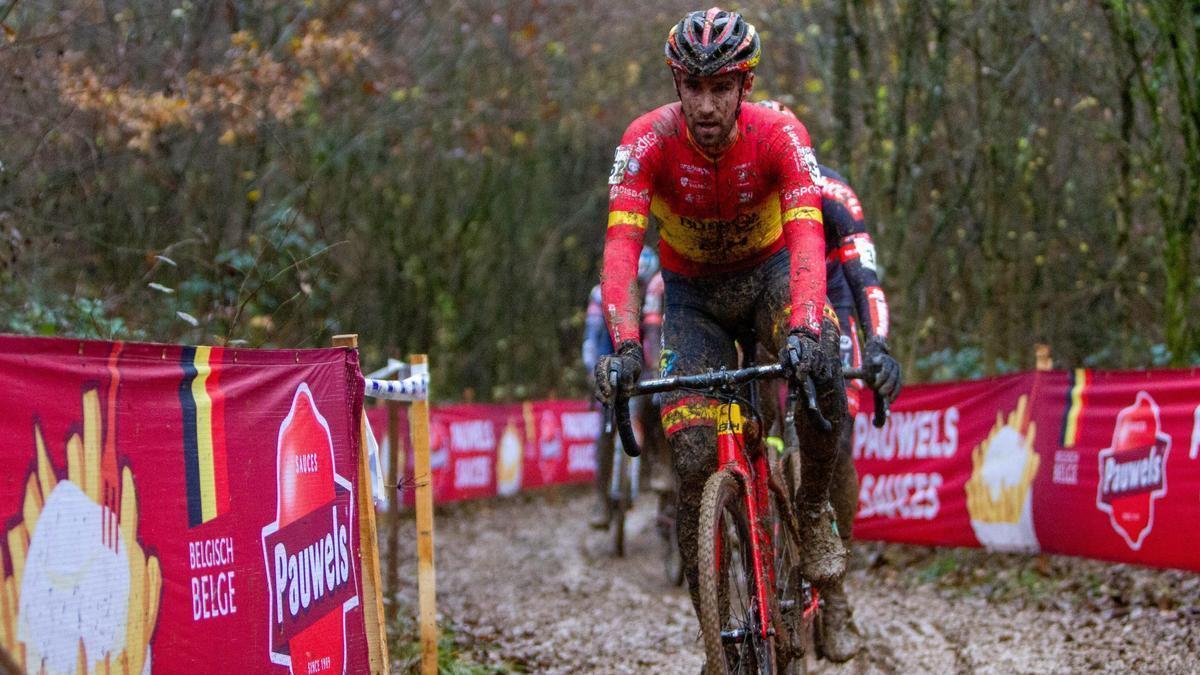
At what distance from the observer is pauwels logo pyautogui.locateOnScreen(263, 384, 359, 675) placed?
4613 mm

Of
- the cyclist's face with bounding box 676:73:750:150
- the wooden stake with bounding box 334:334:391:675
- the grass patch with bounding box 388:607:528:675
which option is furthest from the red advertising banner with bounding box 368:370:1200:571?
the wooden stake with bounding box 334:334:391:675

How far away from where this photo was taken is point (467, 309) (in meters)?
21.6

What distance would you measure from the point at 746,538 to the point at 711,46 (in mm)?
1800

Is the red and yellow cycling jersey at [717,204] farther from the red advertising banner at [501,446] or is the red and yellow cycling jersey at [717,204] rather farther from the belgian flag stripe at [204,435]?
the red advertising banner at [501,446]

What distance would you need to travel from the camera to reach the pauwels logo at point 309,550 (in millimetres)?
4613

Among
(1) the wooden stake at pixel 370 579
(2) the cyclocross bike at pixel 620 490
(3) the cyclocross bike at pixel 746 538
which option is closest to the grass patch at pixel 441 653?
(1) the wooden stake at pixel 370 579

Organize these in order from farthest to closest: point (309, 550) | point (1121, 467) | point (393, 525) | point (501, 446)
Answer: point (501, 446) < point (1121, 467) < point (393, 525) < point (309, 550)

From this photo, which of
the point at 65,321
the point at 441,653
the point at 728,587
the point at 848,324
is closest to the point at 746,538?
the point at 728,587

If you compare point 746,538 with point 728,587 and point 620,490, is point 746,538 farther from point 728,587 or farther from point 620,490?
point 620,490

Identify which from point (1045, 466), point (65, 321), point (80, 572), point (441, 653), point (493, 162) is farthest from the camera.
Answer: point (493, 162)

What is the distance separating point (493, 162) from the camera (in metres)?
20.4

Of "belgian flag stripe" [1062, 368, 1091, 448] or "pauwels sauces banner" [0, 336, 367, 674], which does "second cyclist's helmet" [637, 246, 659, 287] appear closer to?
"belgian flag stripe" [1062, 368, 1091, 448]

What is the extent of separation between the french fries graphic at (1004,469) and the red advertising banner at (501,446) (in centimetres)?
548

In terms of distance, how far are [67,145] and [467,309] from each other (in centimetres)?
1316
